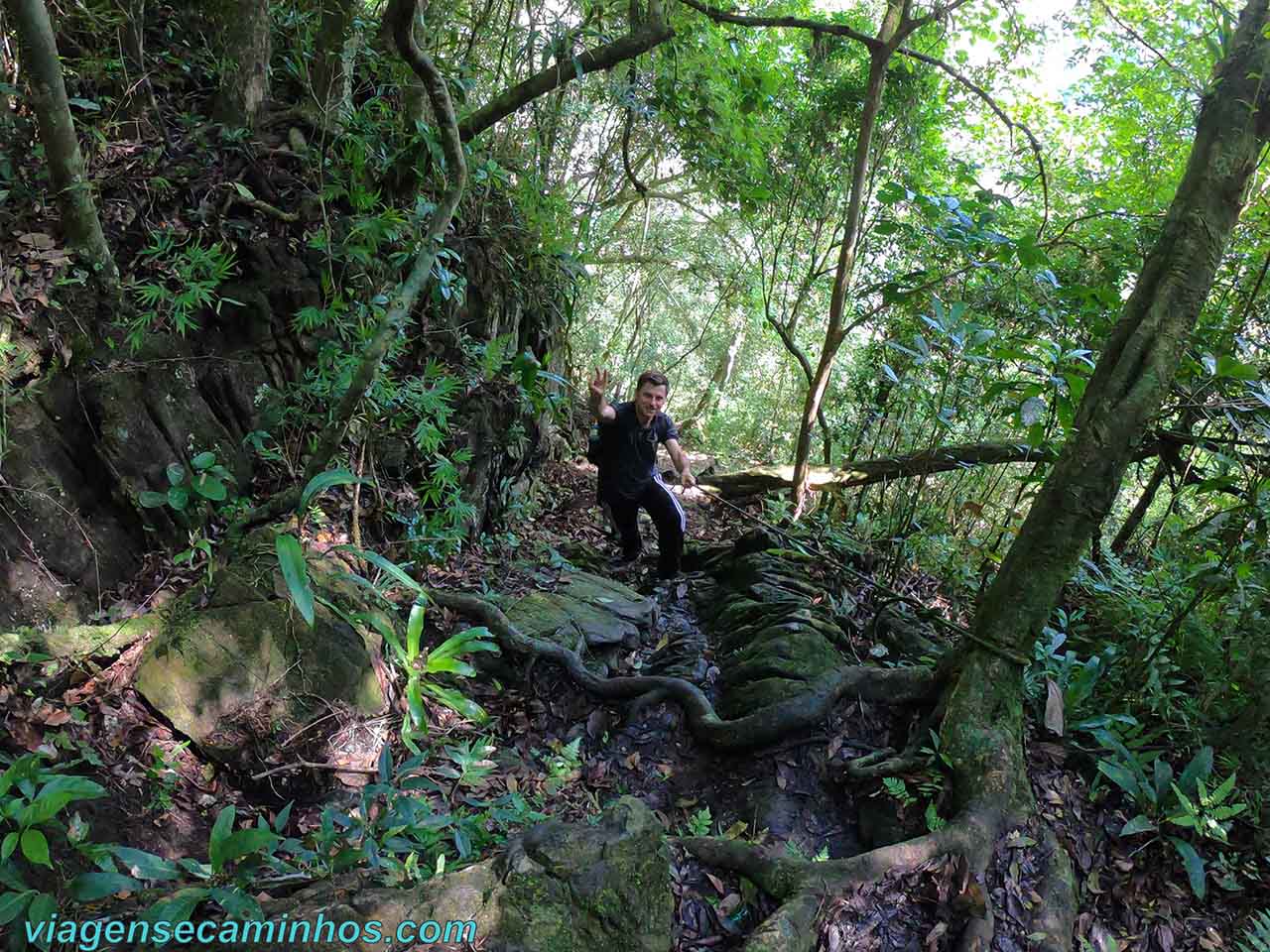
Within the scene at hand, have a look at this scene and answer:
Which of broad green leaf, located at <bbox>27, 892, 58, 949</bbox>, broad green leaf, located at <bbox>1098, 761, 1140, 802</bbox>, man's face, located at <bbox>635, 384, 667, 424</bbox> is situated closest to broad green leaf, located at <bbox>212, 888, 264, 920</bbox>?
broad green leaf, located at <bbox>27, 892, 58, 949</bbox>

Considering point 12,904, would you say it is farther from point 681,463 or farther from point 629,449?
point 681,463

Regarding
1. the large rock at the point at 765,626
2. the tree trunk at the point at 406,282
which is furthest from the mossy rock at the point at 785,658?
the tree trunk at the point at 406,282

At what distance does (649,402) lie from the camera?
5957 mm

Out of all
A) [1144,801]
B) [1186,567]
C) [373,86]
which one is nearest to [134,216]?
[373,86]

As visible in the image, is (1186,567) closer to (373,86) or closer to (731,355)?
(373,86)

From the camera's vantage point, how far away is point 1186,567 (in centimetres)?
469

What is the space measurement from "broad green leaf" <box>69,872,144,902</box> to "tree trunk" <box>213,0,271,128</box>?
15.2 ft

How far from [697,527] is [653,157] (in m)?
8.32

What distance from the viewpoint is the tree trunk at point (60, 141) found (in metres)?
3.33

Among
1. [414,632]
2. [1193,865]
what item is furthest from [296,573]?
[1193,865]

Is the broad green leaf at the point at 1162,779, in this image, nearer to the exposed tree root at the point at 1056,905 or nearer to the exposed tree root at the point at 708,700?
the exposed tree root at the point at 1056,905

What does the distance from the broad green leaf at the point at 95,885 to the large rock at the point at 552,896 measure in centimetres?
45

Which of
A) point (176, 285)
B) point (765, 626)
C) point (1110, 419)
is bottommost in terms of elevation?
point (765, 626)

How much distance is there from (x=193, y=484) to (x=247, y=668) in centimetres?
112
